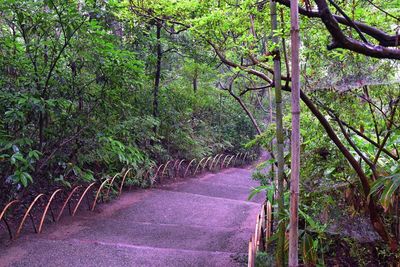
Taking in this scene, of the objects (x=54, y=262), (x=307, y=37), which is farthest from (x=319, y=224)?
(x=54, y=262)

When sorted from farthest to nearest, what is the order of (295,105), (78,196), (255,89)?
(78,196) → (255,89) → (295,105)

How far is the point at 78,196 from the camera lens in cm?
659

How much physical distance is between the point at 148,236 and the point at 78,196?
2.39 meters

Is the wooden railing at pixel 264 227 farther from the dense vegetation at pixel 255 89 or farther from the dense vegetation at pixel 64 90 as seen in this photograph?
the dense vegetation at pixel 64 90

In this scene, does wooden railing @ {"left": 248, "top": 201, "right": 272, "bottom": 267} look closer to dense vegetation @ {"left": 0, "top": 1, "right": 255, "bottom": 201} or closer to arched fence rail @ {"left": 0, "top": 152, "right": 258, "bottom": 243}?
dense vegetation @ {"left": 0, "top": 1, "right": 255, "bottom": 201}

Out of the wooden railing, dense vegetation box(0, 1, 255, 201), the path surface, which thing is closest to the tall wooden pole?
the wooden railing

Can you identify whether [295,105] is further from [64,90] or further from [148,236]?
[64,90]

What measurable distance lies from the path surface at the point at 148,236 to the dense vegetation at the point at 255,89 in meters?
0.76

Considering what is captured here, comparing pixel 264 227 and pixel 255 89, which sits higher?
pixel 255 89

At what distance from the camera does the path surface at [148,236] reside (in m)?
3.81

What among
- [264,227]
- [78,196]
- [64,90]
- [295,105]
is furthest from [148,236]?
[295,105]

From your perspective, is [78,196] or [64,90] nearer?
[64,90]

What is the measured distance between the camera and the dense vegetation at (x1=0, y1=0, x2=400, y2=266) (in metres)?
3.10

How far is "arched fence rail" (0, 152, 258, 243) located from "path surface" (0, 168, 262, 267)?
206 millimetres
